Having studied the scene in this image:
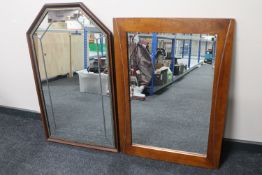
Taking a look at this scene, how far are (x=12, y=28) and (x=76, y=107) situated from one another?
0.83m

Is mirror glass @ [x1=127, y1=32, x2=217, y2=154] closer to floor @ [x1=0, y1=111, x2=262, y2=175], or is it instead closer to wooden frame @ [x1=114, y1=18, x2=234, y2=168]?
wooden frame @ [x1=114, y1=18, x2=234, y2=168]

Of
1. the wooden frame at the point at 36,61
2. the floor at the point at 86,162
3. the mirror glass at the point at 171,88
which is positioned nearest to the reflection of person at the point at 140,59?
the mirror glass at the point at 171,88

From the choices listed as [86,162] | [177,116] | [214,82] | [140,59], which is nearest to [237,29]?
[214,82]

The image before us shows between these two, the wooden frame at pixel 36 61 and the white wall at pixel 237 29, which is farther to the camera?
the wooden frame at pixel 36 61

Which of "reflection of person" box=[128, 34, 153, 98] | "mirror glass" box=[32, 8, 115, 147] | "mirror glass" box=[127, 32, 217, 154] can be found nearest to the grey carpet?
"mirror glass" box=[127, 32, 217, 154]

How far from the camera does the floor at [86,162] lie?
1.44 metres

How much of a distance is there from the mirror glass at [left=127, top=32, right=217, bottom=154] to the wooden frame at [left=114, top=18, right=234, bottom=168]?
0.17 ft

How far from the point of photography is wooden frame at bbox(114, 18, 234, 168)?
4.01 feet

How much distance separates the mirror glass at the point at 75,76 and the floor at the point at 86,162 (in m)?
0.13

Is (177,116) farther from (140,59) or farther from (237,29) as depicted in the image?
(237,29)

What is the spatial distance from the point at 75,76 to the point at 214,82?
1.00 meters

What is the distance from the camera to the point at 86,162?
60.6 inches

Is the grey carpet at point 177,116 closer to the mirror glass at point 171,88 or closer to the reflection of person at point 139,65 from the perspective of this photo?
the mirror glass at point 171,88

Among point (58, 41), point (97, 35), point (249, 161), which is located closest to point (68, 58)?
point (58, 41)
